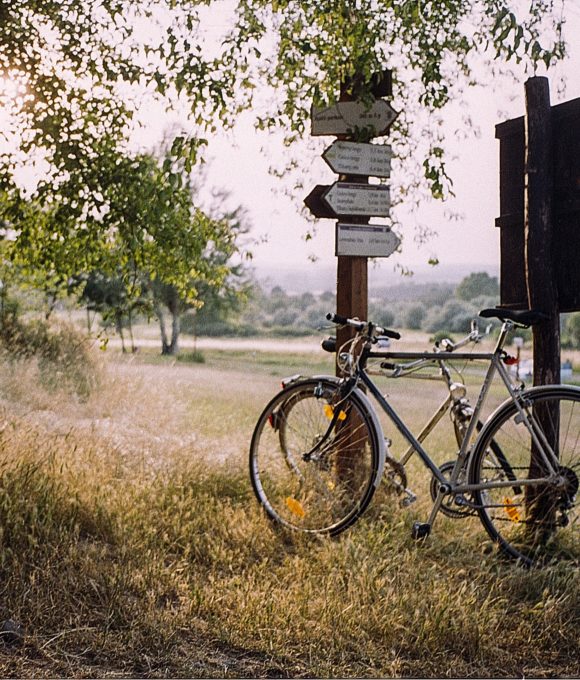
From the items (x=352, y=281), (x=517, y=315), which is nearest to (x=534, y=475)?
(x=517, y=315)

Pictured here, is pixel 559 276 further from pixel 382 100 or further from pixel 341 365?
pixel 382 100

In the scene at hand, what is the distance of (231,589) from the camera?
14.4ft

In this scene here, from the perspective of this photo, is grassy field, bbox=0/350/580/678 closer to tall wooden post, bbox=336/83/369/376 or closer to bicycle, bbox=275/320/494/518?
bicycle, bbox=275/320/494/518

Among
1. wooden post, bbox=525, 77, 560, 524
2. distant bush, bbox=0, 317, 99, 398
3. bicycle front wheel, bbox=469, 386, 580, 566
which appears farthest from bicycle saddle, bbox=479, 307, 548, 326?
distant bush, bbox=0, 317, 99, 398

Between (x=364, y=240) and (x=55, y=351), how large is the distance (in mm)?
7512

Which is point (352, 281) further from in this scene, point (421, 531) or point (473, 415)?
point (421, 531)

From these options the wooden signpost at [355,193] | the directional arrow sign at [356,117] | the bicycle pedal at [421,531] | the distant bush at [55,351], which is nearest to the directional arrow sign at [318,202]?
the wooden signpost at [355,193]

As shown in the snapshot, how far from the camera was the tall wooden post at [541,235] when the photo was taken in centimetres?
512

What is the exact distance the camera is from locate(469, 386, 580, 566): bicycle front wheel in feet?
15.2

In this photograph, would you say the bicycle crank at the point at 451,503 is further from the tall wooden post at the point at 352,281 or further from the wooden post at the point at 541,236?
the tall wooden post at the point at 352,281

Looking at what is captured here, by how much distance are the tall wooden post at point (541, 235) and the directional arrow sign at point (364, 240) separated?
42.1 inches

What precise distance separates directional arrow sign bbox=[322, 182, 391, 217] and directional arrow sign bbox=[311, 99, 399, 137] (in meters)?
0.38

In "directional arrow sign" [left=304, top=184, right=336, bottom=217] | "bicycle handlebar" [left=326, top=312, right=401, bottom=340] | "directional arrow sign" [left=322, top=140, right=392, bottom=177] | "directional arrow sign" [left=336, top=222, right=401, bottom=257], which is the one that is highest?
"directional arrow sign" [left=322, top=140, right=392, bottom=177]

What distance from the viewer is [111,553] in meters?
4.74
